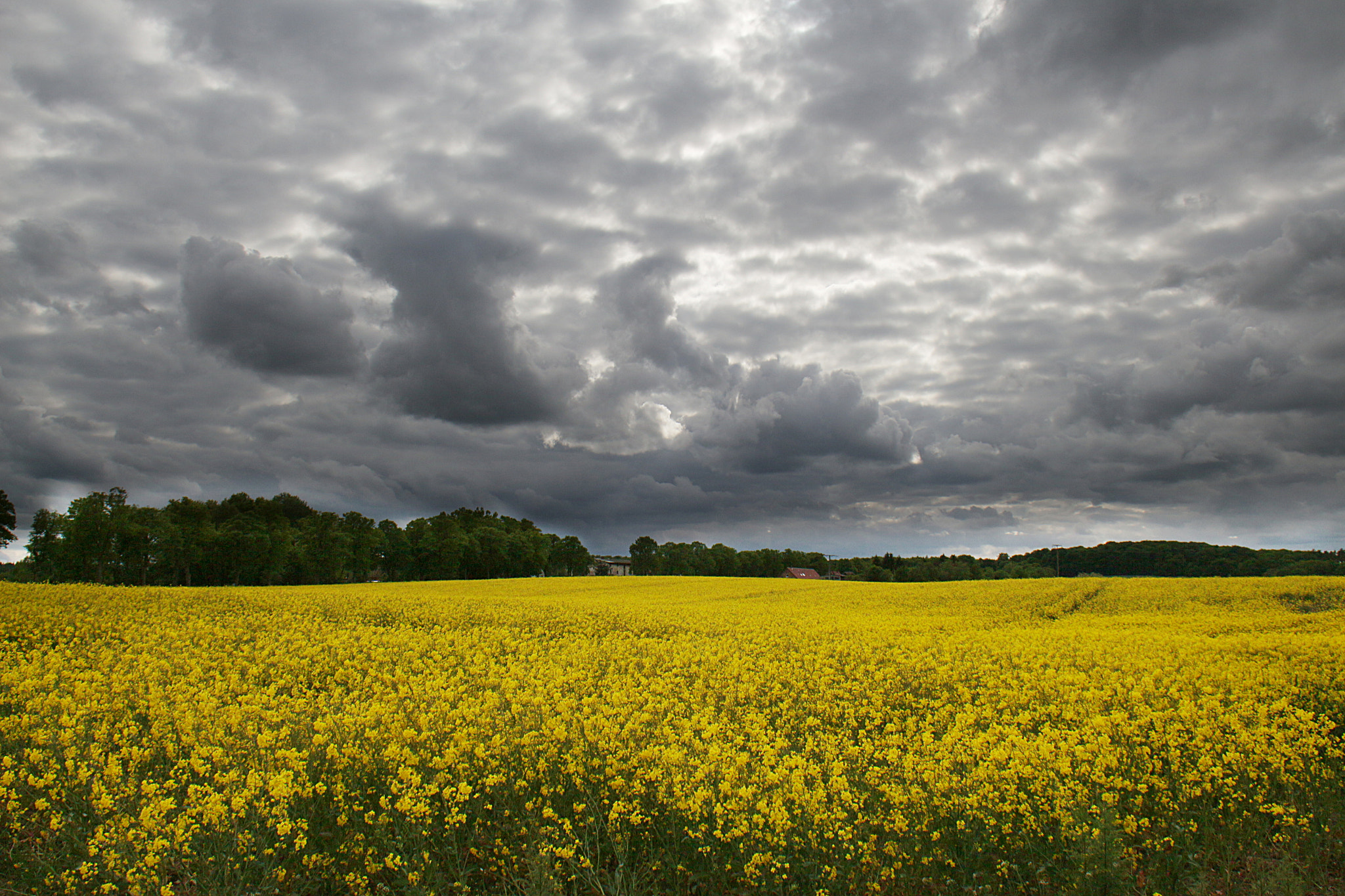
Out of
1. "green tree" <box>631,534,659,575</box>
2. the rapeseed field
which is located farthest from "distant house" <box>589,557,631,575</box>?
the rapeseed field

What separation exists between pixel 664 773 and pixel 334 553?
2962 inches

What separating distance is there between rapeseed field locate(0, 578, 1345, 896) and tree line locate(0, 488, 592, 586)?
58.6 m

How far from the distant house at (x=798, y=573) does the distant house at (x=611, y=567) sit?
27931 millimetres

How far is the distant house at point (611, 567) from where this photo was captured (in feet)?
434

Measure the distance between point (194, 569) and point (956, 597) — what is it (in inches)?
2828

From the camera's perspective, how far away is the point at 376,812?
598cm

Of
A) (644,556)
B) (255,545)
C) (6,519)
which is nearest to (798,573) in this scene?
(644,556)

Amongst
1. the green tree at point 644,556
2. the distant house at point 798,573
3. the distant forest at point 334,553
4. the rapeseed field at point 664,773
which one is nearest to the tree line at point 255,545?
the distant forest at point 334,553

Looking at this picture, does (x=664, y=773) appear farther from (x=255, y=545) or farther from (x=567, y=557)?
(x=567, y=557)

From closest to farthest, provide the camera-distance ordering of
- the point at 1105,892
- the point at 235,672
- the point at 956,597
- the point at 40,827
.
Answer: the point at 1105,892 < the point at 40,827 < the point at 235,672 < the point at 956,597

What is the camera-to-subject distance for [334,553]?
234ft

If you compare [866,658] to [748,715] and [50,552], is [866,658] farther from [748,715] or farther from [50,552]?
[50,552]

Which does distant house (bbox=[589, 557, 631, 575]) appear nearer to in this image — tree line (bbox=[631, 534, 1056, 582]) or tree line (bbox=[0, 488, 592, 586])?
tree line (bbox=[631, 534, 1056, 582])


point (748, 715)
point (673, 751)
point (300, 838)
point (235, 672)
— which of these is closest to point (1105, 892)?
point (673, 751)
